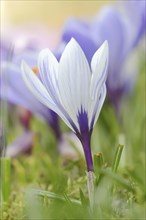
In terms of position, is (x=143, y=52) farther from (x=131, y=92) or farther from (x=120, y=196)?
(x=120, y=196)

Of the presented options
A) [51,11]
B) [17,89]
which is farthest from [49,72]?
[51,11]

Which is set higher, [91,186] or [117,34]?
[117,34]

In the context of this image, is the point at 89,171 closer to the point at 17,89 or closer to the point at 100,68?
the point at 100,68

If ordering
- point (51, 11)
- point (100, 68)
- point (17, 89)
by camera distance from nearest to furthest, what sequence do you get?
1. point (100, 68)
2. point (17, 89)
3. point (51, 11)

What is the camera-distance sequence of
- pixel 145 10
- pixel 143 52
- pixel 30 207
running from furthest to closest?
pixel 143 52, pixel 145 10, pixel 30 207

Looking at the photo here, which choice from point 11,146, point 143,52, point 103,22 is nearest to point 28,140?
point 11,146

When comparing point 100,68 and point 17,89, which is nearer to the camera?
point 100,68

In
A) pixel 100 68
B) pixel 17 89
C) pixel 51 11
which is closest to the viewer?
pixel 100 68

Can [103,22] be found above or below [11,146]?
above
